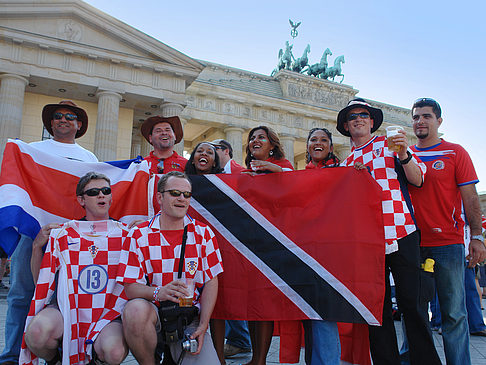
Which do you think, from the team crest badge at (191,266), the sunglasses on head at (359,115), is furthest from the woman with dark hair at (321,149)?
the team crest badge at (191,266)

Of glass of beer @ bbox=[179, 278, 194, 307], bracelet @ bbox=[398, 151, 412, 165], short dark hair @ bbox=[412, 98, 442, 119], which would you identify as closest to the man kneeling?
glass of beer @ bbox=[179, 278, 194, 307]

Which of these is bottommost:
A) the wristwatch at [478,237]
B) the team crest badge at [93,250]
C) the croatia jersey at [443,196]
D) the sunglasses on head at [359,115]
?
the team crest badge at [93,250]

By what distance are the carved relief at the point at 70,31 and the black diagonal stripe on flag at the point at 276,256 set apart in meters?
22.9

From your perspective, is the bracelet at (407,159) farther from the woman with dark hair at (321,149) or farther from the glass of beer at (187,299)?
the glass of beer at (187,299)

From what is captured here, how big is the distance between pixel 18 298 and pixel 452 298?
411cm

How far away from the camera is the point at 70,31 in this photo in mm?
23531

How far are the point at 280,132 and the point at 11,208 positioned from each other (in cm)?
2953

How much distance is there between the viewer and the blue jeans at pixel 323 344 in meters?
3.26

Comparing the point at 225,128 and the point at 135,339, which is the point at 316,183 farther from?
the point at 225,128

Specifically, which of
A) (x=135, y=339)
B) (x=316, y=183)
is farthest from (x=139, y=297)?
(x=316, y=183)

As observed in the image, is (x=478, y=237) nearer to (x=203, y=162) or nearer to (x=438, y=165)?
(x=438, y=165)

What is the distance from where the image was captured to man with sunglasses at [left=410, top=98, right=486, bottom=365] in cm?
369

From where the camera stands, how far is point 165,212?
3.46m

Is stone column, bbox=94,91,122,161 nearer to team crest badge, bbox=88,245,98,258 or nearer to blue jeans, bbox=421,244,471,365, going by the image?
team crest badge, bbox=88,245,98,258
